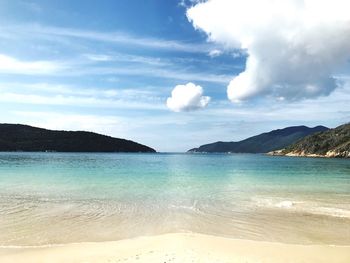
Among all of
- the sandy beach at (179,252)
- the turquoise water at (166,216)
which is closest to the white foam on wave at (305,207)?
the turquoise water at (166,216)

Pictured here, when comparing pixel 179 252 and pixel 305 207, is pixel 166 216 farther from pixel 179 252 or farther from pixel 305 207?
pixel 305 207

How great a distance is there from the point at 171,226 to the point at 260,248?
206 inches

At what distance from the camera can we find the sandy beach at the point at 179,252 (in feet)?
38.9

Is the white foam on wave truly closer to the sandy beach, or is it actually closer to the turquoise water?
the turquoise water

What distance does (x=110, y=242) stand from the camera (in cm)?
1443

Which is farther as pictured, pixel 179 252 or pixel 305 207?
pixel 305 207

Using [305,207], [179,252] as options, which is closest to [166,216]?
[179,252]

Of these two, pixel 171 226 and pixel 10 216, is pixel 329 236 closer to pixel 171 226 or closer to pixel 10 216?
pixel 171 226

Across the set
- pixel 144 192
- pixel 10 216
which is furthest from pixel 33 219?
pixel 144 192

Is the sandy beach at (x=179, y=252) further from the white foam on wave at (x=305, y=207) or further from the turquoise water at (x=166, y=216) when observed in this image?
the white foam on wave at (x=305, y=207)

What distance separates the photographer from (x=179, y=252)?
12430 mm

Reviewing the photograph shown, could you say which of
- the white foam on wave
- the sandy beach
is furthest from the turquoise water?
the sandy beach

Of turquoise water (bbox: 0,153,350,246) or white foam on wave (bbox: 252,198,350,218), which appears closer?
turquoise water (bbox: 0,153,350,246)

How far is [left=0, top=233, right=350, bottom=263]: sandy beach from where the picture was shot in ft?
38.9
